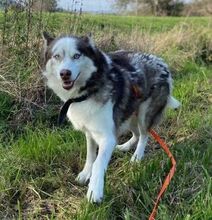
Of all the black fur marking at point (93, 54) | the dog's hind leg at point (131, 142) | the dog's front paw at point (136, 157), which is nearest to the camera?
the black fur marking at point (93, 54)

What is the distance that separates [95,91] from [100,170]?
685 mm

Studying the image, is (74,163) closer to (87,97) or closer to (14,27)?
(87,97)

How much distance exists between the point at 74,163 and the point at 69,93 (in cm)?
79

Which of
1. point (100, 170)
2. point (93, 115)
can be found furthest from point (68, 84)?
point (100, 170)

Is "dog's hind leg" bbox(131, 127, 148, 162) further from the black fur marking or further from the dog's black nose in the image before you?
the dog's black nose

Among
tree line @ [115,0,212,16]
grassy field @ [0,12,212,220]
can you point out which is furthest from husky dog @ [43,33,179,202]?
tree line @ [115,0,212,16]

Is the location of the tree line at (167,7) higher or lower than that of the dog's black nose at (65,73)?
lower

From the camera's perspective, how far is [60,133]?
500cm

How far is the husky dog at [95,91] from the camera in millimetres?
3709

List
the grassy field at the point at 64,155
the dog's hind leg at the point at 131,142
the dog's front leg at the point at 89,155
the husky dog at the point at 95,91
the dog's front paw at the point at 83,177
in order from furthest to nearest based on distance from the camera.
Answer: the dog's hind leg at the point at 131,142, the dog's front leg at the point at 89,155, the dog's front paw at the point at 83,177, the husky dog at the point at 95,91, the grassy field at the point at 64,155

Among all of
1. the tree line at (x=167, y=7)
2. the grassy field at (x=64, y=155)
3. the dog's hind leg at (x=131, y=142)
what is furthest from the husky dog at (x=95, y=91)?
the tree line at (x=167, y=7)

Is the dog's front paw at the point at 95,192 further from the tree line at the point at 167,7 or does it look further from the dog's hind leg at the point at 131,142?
the tree line at the point at 167,7

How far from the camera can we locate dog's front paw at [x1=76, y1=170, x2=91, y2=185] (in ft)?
13.4

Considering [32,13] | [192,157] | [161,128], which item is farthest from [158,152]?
[32,13]
